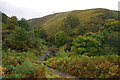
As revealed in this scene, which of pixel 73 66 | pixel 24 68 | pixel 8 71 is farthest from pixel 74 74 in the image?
pixel 8 71

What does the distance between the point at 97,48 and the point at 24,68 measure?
15182 millimetres

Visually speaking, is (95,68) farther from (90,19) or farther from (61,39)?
(90,19)

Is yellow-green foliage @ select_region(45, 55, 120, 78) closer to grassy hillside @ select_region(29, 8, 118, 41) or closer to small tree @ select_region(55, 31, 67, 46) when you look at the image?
small tree @ select_region(55, 31, 67, 46)

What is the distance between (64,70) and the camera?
8.92 meters

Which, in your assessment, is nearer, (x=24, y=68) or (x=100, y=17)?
(x=24, y=68)

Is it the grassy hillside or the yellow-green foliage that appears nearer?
the yellow-green foliage

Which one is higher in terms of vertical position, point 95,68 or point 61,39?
point 61,39

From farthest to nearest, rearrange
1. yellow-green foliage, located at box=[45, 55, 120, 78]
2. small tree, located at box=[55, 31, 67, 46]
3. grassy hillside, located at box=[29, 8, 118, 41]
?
1. grassy hillside, located at box=[29, 8, 118, 41]
2. small tree, located at box=[55, 31, 67, 46]
3. yellow-green foliage, located at box=[45, 55, 120, 78]

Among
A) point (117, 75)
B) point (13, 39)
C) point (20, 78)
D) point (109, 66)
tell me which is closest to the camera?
point (20, 78)

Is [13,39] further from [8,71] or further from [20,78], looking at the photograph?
[20,78]

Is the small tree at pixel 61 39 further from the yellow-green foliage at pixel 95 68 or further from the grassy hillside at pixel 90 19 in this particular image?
the yellow-green foliage at pixel 95 68

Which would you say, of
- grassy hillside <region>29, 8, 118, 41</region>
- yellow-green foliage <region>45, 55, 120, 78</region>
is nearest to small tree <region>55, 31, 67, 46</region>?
grassy hillside <region>29, 8, 118, 41</region>

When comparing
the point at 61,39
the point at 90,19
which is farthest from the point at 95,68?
the point at 90,19

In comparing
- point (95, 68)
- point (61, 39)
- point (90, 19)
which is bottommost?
point (95, 68)
